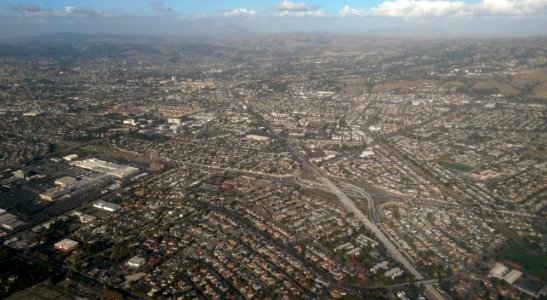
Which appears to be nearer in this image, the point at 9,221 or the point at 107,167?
the point at 9,221

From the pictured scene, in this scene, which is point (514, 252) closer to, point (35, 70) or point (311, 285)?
point (311, 285)

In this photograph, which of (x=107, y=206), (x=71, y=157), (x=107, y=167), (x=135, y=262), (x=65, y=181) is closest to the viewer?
(x=135, y=262)

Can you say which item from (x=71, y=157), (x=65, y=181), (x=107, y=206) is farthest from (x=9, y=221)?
(x=71, y=157)

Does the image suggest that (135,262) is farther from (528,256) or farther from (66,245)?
(528,256)

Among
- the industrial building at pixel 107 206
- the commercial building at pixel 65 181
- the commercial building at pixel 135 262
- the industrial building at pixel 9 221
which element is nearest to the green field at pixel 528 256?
the commercial building at pixel 135 262

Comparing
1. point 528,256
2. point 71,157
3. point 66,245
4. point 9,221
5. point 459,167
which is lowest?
point 9,221

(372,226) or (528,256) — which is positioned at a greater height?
(528,256)

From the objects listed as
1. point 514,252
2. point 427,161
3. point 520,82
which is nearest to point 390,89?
point 520,82

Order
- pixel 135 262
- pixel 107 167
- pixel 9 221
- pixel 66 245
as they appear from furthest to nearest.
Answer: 1. pixel 107 167
2. pixel 9 221
3. pixel 66 245
4. pixel 135 262

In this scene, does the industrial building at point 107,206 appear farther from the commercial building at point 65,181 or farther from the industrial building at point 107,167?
the industrial building at point 107,167

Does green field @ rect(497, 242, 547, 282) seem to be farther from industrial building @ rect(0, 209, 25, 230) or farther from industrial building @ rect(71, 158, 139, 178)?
industrial building @ rect(0, 209, 25, 230)
